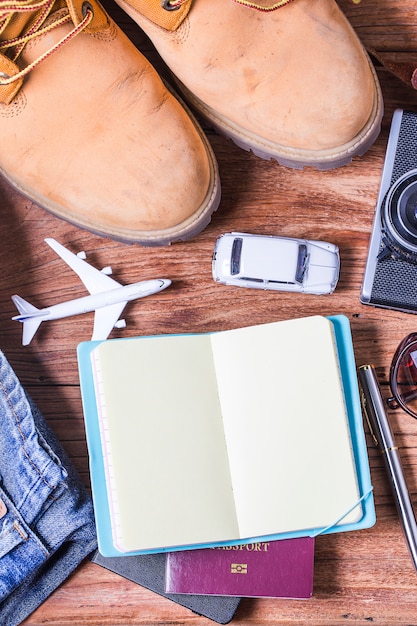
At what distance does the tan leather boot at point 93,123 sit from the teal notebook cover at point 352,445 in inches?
5.7

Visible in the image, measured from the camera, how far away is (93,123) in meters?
0.66

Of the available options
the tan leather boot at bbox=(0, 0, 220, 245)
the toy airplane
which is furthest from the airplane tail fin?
the tan leather boot at bbox=(0, 0, 220, 245)

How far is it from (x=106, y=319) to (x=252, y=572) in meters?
0.30

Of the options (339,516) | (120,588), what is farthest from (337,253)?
(120,588)

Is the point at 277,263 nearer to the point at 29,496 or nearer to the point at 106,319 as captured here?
the point at 106,319

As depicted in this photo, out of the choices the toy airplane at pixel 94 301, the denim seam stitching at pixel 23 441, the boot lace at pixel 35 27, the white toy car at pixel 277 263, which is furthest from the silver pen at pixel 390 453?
the boot lace at pixel 35 27

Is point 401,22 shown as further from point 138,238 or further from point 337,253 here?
point 138,238

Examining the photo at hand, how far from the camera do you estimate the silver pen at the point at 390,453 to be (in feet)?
2.32

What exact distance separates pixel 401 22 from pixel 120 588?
695 mm

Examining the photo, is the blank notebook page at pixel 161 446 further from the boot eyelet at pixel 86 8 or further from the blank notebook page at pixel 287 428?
the boot eyelet at pixel 86 8

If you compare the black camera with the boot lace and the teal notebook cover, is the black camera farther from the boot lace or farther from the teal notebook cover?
the boot lace

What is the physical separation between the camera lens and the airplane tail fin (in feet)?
1.25

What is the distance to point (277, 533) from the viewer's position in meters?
0.68

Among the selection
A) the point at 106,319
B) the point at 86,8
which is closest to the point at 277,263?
the point at 106,319
